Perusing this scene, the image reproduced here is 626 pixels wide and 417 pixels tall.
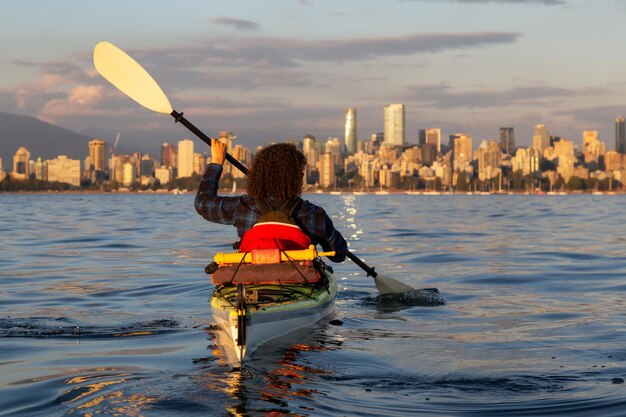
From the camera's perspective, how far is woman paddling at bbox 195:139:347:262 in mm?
8852

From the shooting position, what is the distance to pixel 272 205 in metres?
8.89

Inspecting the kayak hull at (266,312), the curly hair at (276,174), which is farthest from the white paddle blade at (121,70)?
the kayak hull at (266,312)

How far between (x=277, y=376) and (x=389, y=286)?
6.18m

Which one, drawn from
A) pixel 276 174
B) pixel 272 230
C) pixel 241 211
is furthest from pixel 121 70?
pixel 272 230

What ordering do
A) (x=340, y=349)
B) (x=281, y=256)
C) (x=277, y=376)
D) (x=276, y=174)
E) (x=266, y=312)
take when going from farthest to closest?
(x=340, y=349)
(x=276, y=174)
(x=281, y=256)
(x=266, y=312)
(x=277, y=376)

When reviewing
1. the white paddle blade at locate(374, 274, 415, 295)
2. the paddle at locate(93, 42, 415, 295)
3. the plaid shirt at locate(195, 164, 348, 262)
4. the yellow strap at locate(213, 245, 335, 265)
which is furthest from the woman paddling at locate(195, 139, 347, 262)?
the white paddle blade at locate(374, 274, 415, 295)

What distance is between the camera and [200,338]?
31.3ft

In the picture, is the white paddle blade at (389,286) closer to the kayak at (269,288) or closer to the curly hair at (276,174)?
the kayak at (269,288)

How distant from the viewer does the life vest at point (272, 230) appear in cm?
884

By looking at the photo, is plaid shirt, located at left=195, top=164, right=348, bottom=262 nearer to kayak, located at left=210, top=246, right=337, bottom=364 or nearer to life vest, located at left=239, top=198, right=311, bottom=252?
life vest, located at left=239, top=198, right=311, bottom=252

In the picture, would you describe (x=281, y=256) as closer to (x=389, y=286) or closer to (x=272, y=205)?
(x=272, y=205)

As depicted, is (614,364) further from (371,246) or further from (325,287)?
(371,246)

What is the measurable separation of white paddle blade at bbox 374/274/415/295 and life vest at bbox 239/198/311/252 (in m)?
4.69

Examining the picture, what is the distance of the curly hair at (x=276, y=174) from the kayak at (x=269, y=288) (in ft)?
1.97
